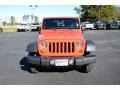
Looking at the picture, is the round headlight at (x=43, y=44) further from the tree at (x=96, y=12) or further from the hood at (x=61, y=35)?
the tree at (x=96, y=12)

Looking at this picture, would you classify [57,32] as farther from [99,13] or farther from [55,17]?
[99,13]

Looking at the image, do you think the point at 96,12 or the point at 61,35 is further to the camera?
the point at 96,12

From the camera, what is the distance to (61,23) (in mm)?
11438

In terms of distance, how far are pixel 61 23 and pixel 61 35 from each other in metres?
1.22

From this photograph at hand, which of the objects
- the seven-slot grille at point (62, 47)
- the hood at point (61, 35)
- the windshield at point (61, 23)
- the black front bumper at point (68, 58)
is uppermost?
Result: the windshield at point (61, 23)

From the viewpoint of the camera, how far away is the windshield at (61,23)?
11383 millimetres

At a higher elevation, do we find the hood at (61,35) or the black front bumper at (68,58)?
the hood at (61,35)

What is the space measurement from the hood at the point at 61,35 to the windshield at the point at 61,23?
1.08 ft

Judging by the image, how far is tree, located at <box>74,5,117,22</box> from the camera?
7894 centimetres

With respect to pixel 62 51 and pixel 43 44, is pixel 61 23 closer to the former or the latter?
pixel 43 44

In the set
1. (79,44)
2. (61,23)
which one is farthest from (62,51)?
(61,23)

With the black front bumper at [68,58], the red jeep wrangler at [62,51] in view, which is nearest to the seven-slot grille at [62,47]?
the red jeep wrangler at [62,51]

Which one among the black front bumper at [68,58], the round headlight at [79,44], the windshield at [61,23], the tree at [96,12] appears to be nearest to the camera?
the black front bumper at [68,58]

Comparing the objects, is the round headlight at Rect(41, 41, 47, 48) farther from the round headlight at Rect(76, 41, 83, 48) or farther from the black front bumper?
the round headlight at Rect(76, 41, 83, 48)
